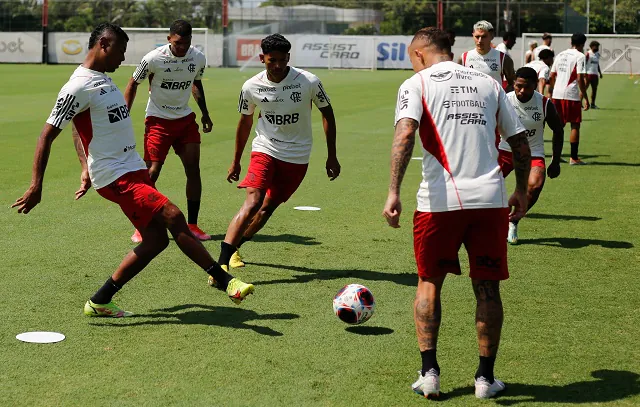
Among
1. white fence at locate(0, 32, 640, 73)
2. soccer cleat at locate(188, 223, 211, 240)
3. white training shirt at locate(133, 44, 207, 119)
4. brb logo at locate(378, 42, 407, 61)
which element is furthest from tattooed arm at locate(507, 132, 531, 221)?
brb logo at locate(378, 42, 407, 61)

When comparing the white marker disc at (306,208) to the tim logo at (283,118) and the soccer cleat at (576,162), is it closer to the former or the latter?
the tim logo at (283,118)

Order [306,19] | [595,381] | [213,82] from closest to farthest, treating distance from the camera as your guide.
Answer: [595,381], [213,82], [306,19]

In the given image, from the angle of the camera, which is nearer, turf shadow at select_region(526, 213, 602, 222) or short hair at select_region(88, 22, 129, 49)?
short hair at select_region(88, 22, 129, 49)

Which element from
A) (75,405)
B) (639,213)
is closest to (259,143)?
(75,405)

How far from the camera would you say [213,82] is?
38469 mm

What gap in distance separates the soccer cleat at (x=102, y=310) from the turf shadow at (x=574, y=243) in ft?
15.9

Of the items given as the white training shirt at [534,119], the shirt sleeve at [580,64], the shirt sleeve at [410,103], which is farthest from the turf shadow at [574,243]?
the shirt sleeve at [580,64]

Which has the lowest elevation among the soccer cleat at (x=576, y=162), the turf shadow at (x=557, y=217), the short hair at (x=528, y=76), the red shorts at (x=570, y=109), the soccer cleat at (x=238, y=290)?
Result: the turf shadow at (x=557, y=217)

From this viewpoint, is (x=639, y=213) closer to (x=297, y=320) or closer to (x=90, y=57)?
(x=297, y=320)

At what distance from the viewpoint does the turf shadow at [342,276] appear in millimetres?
8180

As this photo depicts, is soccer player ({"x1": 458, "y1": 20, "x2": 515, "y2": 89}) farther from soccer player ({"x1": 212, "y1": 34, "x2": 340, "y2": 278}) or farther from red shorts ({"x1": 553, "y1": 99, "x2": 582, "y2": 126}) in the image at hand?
soccer player ({"x1": 212, "y1": 34, "x2": 340, "y2": 278})

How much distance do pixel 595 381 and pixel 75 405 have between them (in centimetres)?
A: 308

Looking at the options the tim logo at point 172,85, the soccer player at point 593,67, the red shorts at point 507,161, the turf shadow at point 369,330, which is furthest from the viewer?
the soccer player at point 593,67

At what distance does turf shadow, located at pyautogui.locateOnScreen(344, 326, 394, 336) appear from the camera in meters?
6.64
